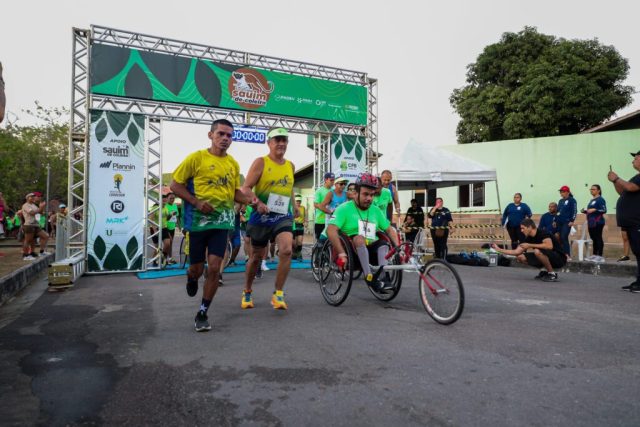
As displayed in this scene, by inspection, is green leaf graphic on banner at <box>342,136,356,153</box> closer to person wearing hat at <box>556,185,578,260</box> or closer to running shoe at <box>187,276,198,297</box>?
person wearing hat at <box>556,185,578,260</box>

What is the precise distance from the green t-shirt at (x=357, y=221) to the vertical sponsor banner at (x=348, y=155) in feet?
26.0

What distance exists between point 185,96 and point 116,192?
2.87 m

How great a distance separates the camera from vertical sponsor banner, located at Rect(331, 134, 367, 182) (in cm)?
1341

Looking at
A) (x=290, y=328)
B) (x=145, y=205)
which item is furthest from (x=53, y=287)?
(x=290, y=328)

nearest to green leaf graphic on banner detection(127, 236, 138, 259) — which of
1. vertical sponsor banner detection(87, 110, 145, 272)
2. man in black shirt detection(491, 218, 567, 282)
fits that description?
vertical sponsor banner detection(87, 110, 145, 272)

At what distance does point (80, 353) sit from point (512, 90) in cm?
2901

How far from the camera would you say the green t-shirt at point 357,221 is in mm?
5332

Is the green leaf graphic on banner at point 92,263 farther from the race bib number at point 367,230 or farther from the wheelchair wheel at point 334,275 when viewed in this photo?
the race bib number at point 367,230

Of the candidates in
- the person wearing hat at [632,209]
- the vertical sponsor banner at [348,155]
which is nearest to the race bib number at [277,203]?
the person wearing hat at [632,209]

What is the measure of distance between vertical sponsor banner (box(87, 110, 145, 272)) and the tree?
22.2 m

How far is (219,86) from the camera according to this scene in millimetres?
11531

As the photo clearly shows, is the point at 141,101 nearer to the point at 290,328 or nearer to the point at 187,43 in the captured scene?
the point at 187,43

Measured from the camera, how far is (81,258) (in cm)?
934

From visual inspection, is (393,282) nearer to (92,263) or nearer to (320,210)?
(320,210)
